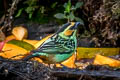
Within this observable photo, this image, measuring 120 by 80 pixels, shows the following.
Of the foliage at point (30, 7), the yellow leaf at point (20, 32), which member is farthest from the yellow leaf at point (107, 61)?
the foliage at point (30, 7)

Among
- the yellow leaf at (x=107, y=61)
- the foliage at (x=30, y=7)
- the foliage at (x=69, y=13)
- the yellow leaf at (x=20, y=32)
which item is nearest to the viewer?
the yellow leaf at (x=107, y=61)

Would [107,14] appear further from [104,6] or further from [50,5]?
[50,5]

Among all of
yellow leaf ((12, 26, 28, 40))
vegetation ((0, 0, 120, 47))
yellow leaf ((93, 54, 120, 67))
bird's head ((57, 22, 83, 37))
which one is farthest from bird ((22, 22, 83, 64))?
yellow leaf ((12, 26, 28, 40))

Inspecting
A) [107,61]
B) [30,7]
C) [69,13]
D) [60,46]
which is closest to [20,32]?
[30,7]

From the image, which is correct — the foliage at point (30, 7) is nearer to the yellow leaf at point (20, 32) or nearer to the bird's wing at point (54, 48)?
the yellow leaf at point (20, 32)

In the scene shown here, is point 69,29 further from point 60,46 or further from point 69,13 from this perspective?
point 69,13

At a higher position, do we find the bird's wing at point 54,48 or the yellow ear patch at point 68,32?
the yellow ear patch at point 68,32

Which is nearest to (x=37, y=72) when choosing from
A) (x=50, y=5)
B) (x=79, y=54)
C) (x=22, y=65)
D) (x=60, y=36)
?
(x=22, y=65)
